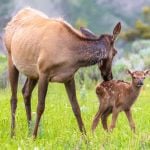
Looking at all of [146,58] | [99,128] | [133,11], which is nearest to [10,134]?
[99,128]

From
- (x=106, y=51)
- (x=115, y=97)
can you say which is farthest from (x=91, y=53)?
(x=115, y=97)

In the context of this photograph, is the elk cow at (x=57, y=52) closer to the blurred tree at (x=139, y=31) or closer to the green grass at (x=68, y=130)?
the green grass at (x=68, y=130)

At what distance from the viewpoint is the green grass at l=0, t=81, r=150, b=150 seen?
27.7 feet

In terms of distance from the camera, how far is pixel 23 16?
11562 mm

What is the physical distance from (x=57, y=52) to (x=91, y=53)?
0.53m

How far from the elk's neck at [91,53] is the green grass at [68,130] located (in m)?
1.04

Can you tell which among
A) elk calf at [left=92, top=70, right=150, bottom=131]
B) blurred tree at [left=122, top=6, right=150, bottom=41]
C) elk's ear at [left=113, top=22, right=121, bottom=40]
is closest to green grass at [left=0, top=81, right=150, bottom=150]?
elk calf at [left=92, top=70, right=150, bottom=131]

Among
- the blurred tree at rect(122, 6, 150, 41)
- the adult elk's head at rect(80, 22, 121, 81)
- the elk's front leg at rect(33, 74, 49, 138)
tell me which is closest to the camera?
the elk's front leg at rect(33, 74, 49, 138)

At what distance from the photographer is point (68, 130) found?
10.7 meters

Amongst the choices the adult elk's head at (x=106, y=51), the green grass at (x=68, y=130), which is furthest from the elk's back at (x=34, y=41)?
the green grass at (x=68, y=130)

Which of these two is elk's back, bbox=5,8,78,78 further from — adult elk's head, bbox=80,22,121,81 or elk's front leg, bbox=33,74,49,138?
adult elk's head, bbox=80,22,121,81

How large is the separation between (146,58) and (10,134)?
14.3m

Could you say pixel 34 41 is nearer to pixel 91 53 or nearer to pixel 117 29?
pixel 91 53

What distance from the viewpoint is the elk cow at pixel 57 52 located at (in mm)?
10016
